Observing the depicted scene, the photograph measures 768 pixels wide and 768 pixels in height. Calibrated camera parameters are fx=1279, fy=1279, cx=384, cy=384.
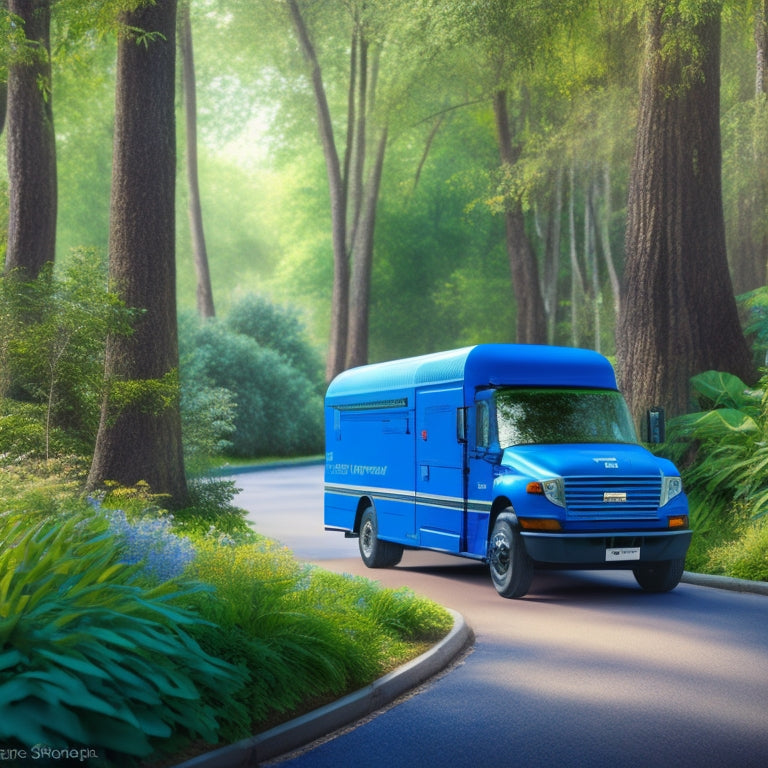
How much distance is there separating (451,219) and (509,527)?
58.0 m

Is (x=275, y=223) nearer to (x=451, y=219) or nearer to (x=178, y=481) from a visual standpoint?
(x=451, y=219)

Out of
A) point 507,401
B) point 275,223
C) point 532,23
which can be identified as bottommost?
point 507,401

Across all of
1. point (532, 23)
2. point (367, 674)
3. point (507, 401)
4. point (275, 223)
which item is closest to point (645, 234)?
point (532, 23)

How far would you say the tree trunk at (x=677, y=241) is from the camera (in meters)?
19.2

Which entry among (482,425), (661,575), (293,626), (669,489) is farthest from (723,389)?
(293,626)

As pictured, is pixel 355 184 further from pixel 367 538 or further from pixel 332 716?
pixel 332 716

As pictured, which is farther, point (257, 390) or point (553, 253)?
point (553, 253)

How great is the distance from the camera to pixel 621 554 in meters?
13.5

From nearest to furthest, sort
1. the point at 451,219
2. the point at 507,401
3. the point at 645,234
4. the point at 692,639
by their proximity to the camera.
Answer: the point at 692,639
the point at 507,401
the point at 645,234
the point at 451,219

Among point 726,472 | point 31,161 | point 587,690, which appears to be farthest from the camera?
point 31,161

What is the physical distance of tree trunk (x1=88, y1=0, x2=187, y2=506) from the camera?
719 inches

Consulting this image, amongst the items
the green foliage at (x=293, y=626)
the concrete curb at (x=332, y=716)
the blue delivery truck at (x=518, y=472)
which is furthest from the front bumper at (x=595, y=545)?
the concrete curb at (x=332, y=716)

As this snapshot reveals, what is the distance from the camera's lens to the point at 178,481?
18922mm

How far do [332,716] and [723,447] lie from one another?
10.7m
